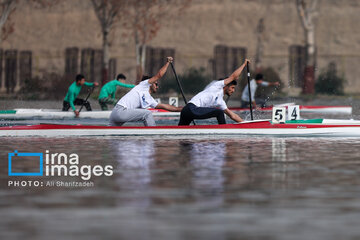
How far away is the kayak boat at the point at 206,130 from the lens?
20453mm

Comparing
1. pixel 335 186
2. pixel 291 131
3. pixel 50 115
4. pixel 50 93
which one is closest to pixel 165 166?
pixel 335 186

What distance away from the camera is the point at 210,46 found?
97562 mm

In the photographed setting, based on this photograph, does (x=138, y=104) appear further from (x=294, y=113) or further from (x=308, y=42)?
(x=308, y=42)

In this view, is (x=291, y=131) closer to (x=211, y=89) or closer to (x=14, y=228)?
(x=211, y=89)

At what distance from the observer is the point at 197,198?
10859 millimetres

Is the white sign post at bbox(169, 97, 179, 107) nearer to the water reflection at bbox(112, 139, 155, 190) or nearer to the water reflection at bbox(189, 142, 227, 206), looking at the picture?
the water reflection at bbox(112, 139, 155, 190)

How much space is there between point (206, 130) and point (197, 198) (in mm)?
9636

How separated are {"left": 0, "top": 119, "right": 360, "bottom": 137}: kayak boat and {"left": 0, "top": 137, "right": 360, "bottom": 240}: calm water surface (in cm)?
311

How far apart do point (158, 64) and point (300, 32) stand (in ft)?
130

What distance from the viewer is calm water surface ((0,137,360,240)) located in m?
8.91

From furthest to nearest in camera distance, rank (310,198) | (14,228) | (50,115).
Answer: (50,115) → (310,198) → (14,228)

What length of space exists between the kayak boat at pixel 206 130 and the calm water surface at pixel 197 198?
10.2 feet

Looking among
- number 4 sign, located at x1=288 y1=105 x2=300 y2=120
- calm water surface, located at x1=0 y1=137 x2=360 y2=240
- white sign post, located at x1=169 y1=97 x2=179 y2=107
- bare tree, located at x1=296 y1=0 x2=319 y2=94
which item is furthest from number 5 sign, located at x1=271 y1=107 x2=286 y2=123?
bare tree, located at x1=296 y1=0 x2=319 y2=94

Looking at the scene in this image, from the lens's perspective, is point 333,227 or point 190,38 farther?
point 190,38
